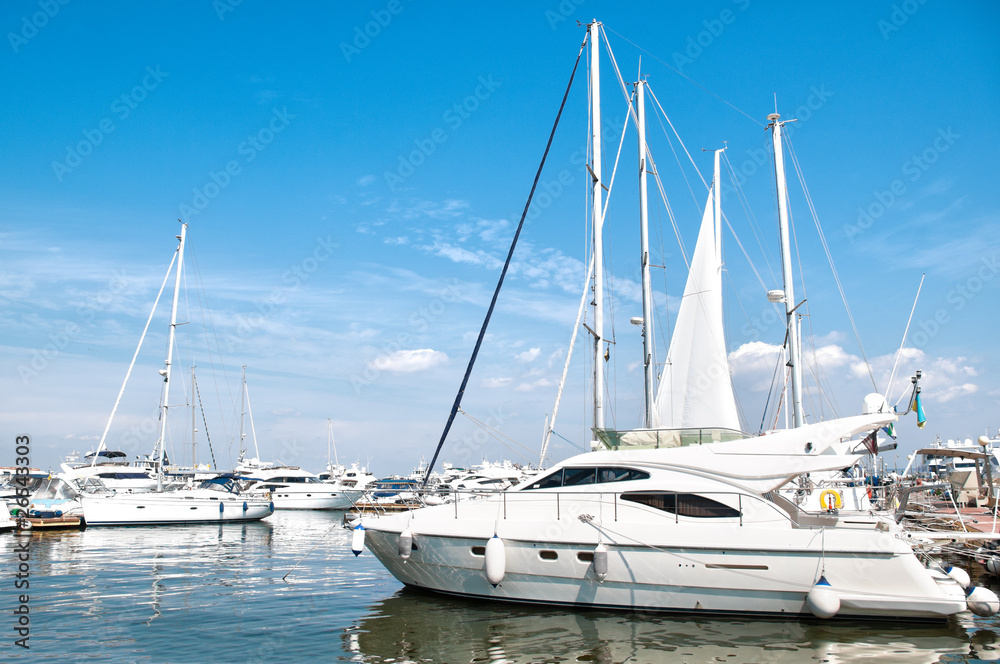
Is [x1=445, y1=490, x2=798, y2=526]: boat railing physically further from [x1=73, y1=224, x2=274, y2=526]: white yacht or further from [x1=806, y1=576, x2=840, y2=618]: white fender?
[x1=73, y1=224, x2=274, y2=526]: white yacht

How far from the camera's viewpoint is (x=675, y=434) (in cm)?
1264

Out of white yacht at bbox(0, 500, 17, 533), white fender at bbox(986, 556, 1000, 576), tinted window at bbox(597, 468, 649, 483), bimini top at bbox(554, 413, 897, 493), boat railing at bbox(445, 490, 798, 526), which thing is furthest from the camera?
white yacht at bbox(0, 500, 17, 533)

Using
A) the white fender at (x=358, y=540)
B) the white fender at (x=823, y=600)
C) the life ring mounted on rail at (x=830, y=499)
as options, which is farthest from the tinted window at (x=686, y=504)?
the life ring mounted on rail at (x=830, y=499)

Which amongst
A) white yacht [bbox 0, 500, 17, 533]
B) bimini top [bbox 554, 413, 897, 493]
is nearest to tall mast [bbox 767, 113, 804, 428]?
bimini top [bbox 554, 413, 897, 493]

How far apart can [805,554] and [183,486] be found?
34.8m

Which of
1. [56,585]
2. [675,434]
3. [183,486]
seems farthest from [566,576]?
[183,486]

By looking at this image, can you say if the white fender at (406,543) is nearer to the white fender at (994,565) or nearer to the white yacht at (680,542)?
the white yacht at (680,542)

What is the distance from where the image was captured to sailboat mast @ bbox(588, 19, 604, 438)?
43.9 feet

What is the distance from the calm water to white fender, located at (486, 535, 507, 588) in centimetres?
66

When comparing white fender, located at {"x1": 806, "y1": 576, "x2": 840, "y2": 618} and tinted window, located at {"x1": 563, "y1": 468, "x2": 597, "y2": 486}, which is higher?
tinted window, located at {"x1": 563, "y1": 468, "x2": 597, "y2": 486}

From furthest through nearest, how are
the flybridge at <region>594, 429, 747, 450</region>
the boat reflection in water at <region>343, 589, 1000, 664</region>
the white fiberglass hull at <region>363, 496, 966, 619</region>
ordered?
the flybridge at <region>594, 429, 747, 450</region> → the white fiberglass hull at <region>363, 496, 966, 619</region> → the boat reflection in water at <region>343, 589, 1000, 664</region>

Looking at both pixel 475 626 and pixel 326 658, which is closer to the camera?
pixel 326 658

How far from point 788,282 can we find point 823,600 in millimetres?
14203

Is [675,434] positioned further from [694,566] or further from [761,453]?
[694,566]
